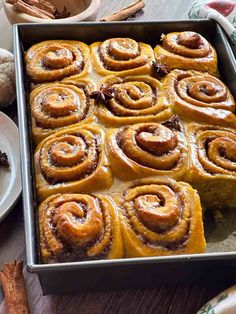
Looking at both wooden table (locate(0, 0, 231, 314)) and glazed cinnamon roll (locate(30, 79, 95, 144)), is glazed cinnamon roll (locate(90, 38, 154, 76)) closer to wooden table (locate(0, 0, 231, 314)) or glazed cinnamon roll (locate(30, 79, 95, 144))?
glazed cinnamon roll (locate(30, 79, 95, 144))

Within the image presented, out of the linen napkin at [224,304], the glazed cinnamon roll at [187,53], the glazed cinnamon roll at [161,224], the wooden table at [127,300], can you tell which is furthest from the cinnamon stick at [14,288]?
the glazed cinnamon roll at [187,53]

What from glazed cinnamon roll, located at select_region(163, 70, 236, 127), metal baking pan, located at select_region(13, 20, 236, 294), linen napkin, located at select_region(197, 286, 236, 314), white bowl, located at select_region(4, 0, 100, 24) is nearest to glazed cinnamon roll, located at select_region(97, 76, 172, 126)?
glazed cinnamon roll, located at select_region(163, 70, 236, 127)

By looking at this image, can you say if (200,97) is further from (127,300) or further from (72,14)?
(72,14)

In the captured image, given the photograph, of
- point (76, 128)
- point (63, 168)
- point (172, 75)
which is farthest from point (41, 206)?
point (172, 75)

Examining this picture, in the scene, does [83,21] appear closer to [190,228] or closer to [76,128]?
[76,128]

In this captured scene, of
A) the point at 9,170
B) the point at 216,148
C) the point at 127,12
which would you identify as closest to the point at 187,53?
the point at 216,148
